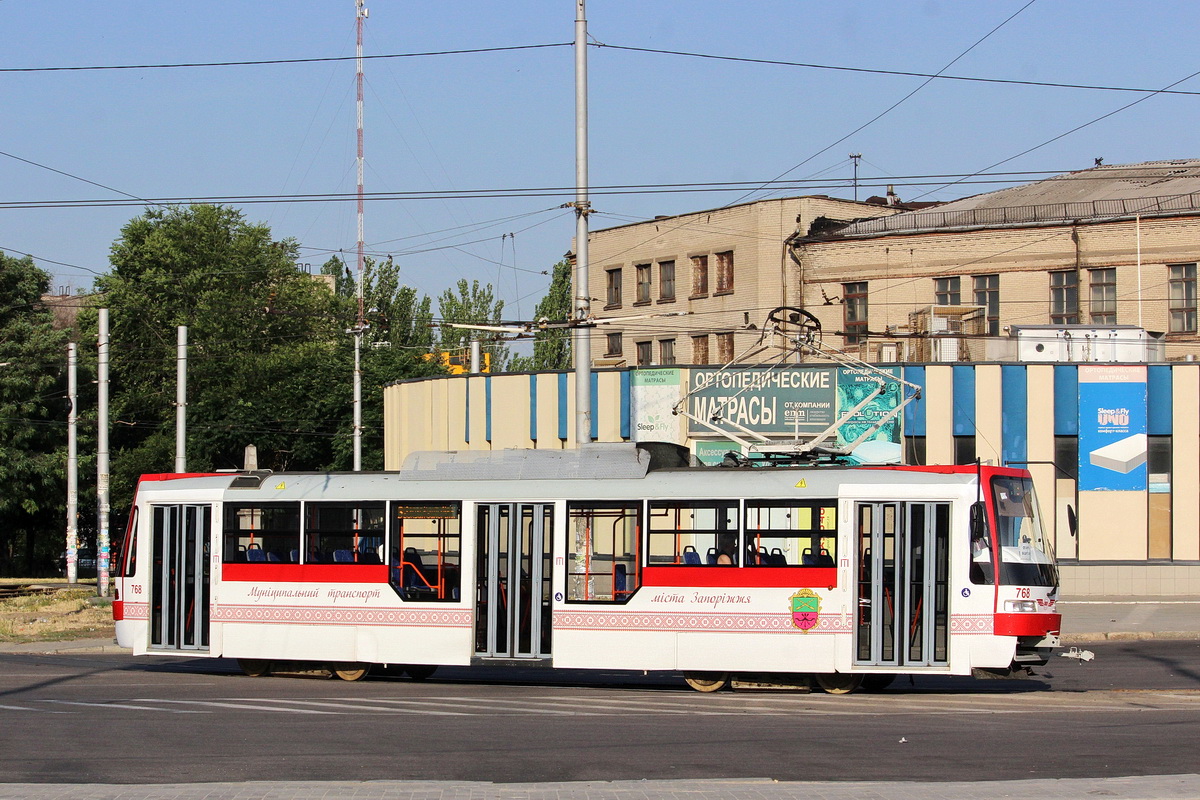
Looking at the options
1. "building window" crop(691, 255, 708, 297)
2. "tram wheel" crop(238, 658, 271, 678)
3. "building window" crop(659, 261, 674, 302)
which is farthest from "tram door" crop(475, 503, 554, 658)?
"building window" crop(659, 261, 674, 302)

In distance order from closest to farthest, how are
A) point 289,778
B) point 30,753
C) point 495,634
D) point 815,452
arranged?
1. point 289,778
2. point 30,753
3. point 495,634
4. point 815,452

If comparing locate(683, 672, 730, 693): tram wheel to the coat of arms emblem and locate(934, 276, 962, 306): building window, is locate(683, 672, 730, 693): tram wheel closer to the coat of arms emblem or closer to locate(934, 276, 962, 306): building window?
Result: the coat of arms emblem

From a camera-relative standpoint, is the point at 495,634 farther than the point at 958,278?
No

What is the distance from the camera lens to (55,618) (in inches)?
1158

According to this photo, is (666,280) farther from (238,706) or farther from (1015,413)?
(238,706)

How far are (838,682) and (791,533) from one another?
1.88 metres

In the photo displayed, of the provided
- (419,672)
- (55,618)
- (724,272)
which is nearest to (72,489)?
(55,618)

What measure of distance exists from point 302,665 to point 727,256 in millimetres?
35562

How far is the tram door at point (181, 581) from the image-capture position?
18547 millimetres

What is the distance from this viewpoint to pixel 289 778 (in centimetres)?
1027

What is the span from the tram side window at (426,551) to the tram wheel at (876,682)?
5.21 meters

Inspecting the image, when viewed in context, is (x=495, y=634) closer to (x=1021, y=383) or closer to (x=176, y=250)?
(x=1021, y=383)

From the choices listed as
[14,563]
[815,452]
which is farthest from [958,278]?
[14,563]

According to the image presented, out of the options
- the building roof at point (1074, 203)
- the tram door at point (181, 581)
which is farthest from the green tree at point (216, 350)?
the tram door at point (181, 581)
